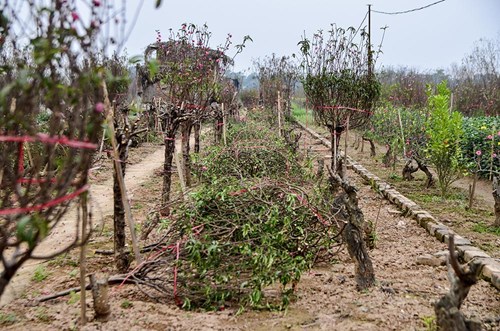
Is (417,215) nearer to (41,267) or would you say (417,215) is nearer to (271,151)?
(271,151)

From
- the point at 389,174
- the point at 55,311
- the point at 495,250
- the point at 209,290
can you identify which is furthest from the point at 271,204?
the point at 389,174

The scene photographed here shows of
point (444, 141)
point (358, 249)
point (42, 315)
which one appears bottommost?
point (42, 315)

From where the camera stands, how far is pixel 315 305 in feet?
11.1

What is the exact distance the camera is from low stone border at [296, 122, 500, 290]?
13.2ft

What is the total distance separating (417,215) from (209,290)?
376 cm

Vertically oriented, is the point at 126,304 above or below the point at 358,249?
below

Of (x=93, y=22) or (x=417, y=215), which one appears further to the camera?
(x=417, y=215)

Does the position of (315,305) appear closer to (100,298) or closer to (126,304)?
(126,304)

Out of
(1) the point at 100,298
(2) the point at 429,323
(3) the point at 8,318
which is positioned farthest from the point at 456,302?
(3) the point at 8,318

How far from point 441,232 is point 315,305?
2.54 metres

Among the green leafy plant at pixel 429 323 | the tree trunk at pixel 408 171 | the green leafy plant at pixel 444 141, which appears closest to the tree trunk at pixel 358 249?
the green leafy plant at pixel 429 323

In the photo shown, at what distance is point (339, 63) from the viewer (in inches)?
301

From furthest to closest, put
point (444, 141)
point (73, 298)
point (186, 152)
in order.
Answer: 1. point (186, 152)
2. point (444, 141)
3. point (73, 298)

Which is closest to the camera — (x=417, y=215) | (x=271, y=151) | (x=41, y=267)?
(x=41, y=267)
